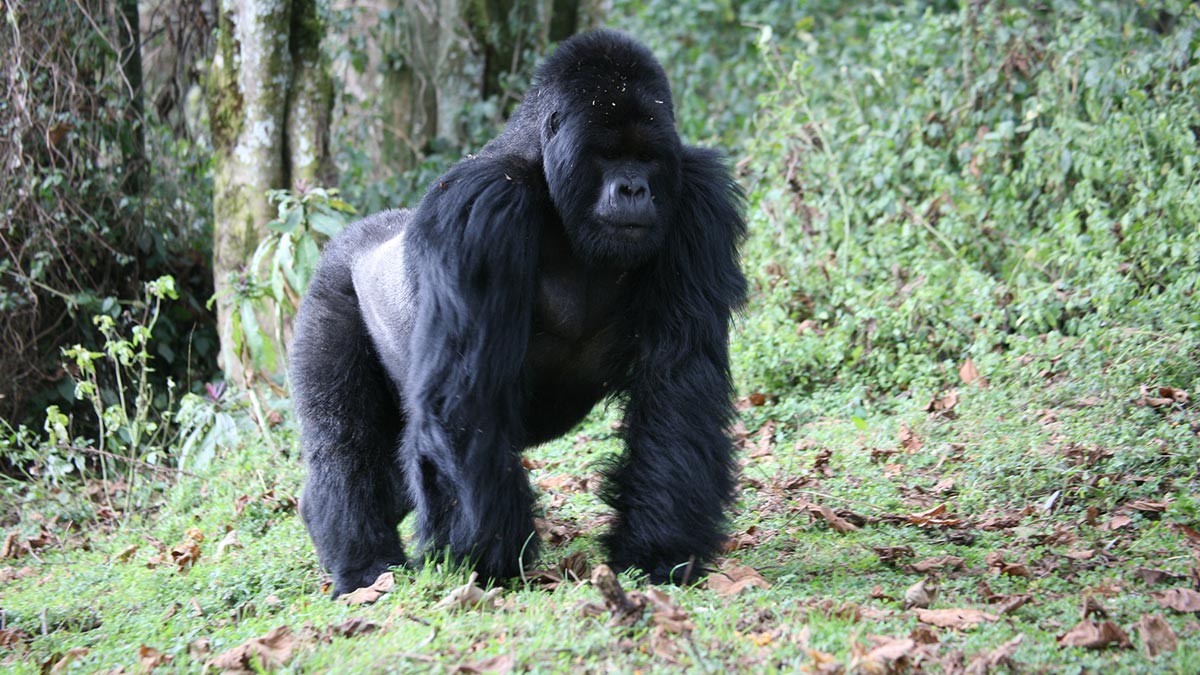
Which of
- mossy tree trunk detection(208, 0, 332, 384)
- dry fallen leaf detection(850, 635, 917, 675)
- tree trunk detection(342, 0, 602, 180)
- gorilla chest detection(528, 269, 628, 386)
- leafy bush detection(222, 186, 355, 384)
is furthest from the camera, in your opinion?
tree trunk detection(342, 0, 602, 180)

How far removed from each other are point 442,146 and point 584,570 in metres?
6.68

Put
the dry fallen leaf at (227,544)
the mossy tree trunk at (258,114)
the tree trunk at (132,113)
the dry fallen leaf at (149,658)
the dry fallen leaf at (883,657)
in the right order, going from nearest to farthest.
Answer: the dry fallen leaf at (883,657) < the dry fallen leaf at (149,658) < the dry fallen leaf at (227,544) < the mossy tree trunk at (258,114) < the tree trunk at (132,113)

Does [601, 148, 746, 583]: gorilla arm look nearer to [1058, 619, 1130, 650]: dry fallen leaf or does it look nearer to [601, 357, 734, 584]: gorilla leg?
[601, 357, 734, 584]: gorilla leg

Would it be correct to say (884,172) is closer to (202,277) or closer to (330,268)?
(330,268)

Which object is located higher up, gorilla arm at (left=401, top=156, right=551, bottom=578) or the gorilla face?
the gorilla face

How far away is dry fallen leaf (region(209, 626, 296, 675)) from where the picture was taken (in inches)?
121

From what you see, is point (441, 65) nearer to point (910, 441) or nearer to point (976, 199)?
point (976, 199)

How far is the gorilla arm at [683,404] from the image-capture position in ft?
12.1

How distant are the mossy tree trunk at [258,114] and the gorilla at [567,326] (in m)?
3.39

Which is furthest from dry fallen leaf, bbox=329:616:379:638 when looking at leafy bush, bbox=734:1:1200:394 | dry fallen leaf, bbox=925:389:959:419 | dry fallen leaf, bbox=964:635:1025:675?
leafy bush, bbox=734:1:1200:394

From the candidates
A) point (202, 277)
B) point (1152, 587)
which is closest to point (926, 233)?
point (1152, 587)

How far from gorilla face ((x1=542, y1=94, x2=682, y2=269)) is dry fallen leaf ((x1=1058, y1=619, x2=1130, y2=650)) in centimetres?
170

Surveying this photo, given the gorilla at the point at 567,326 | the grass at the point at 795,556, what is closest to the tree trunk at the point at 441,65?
the grass at the point at 795,556

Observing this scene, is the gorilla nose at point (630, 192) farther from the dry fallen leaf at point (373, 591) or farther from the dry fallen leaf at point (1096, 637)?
the dry fallen leaf at point (1096, 637)
